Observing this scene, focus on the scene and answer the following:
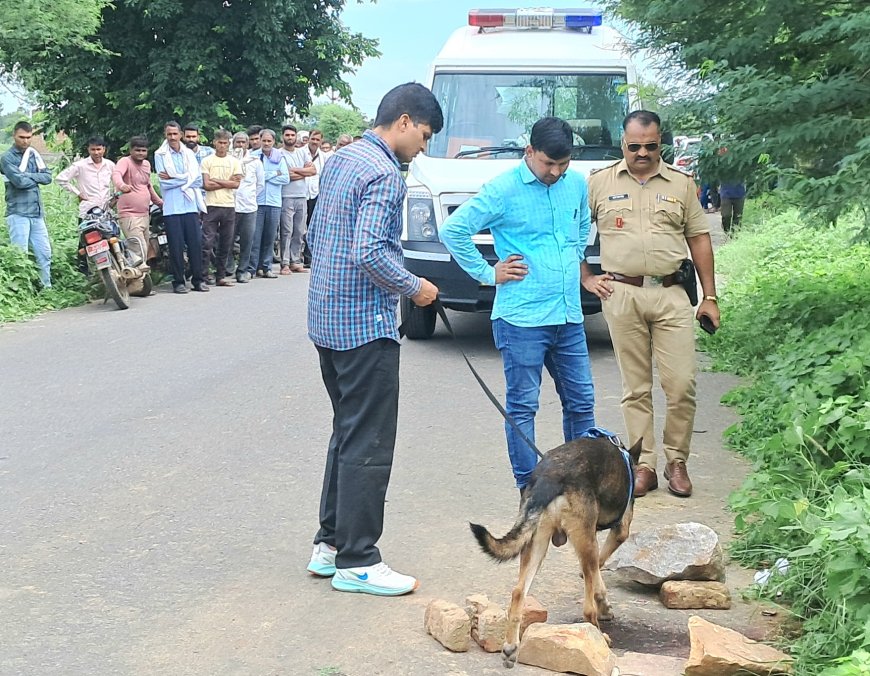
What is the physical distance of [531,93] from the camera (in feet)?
34.5

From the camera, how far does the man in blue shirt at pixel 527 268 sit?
5312 millimetres

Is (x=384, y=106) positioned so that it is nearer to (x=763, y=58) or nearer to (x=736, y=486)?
(x=736, y=486)

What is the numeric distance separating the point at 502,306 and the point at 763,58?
3912mm

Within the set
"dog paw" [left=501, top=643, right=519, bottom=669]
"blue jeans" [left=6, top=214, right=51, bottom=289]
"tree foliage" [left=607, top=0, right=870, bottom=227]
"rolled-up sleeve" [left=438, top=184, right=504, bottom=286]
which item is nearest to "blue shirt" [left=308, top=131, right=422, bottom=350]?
"rolled-up sleeve" [left=438, top=184, right=504, bottom=286]

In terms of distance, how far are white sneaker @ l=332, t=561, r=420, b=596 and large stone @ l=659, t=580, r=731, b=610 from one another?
1.11 m

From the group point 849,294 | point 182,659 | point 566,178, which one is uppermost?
point 566,178

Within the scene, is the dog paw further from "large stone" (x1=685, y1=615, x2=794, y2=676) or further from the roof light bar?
the roof light bar

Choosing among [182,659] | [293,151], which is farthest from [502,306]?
[293,151]

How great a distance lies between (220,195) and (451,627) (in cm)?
1129

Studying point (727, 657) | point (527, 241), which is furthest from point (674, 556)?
point (527, 241)

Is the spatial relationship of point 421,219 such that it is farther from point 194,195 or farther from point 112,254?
point 194,195

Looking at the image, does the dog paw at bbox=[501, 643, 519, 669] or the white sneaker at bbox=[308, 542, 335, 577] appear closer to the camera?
the dog paw at bbox=[501, 643, 519, 669]

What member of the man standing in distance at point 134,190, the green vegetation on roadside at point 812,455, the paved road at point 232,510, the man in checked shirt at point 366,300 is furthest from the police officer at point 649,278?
the man standing in distance at point 134,190

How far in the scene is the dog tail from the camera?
400 cm
